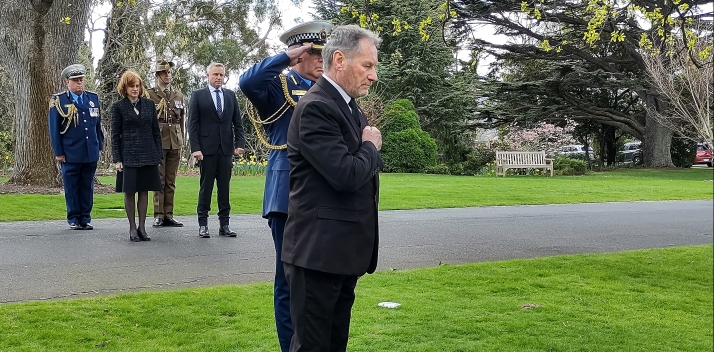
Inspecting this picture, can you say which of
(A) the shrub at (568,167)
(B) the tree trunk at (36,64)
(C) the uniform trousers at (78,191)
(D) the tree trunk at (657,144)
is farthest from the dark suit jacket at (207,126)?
(D) the tree trunk at (657,144)

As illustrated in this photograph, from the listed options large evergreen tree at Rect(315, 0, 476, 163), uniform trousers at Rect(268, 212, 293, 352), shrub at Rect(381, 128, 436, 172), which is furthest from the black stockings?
large evergreen tree at Rect(315, 0, 476, 163)

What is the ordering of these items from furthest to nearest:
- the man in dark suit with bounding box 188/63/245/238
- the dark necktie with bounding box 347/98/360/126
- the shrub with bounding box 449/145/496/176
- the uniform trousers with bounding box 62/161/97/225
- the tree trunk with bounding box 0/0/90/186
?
the shrub with bounding box 449/145/496/176, the tree trunk with bounding box 0/0/90/186, the uniform trousers with bounding box 62/161/97/225, the man in dark suit with bounding box 188/63/245/238, the dark necktie with bounding box 347/98/360/126

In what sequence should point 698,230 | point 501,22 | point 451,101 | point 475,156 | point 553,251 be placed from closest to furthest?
point 553,251 < point 698,230 < point 501,22 < point 475,156 < point 451,101

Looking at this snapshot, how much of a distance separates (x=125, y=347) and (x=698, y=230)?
9037 mm

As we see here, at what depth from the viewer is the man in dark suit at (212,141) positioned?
9.00m

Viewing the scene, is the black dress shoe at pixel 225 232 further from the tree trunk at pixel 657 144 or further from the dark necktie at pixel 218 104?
the tree trunk at pixel 657 144

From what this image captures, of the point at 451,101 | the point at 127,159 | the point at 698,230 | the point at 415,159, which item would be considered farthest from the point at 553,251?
the point at 451,101

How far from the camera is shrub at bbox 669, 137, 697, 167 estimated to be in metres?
36.0

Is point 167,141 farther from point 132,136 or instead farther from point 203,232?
point 203,232

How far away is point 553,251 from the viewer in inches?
338

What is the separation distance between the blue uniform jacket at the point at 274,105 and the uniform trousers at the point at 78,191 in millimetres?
5949

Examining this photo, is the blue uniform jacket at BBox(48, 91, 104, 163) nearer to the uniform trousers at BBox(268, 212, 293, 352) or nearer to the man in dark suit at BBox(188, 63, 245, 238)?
the man in dark suit at BBox(188, 63, 245, 238)

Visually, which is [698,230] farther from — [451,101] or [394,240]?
[451,101]

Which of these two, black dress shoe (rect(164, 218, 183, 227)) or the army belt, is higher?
the army belt
